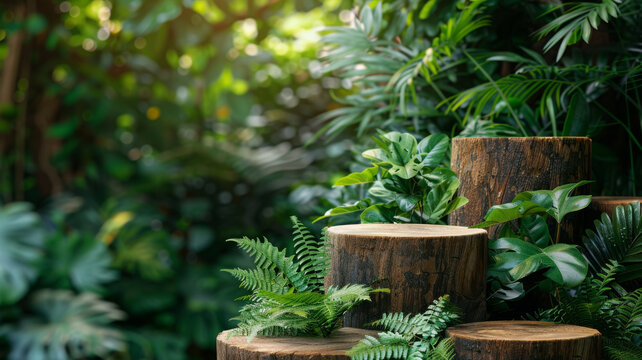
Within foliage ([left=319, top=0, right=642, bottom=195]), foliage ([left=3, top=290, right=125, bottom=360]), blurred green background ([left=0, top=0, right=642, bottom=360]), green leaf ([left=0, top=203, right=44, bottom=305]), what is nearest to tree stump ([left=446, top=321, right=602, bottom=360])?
foliage ([left=319, top=0, right=642, bottom=195])

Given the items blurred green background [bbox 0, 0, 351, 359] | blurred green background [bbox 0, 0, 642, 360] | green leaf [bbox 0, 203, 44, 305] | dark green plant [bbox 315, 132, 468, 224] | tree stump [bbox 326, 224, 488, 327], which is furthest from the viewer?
blurred green background [bbox 0, 0, 351, 359]

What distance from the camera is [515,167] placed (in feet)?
4.56

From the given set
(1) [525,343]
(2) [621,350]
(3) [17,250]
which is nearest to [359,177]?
(1) [525,343]

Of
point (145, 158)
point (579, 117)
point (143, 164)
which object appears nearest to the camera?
point (579, 117)

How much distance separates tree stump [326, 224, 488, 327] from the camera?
114 cm

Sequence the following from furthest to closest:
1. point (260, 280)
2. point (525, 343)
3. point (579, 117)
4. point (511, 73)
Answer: point (511, 73), point (579, 117), point (260, 280), point (525, 343)

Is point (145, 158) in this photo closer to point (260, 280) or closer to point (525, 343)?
point (260, 280)

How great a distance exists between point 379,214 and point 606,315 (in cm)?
56

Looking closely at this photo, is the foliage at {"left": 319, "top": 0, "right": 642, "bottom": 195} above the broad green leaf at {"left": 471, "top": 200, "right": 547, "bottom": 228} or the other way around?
above

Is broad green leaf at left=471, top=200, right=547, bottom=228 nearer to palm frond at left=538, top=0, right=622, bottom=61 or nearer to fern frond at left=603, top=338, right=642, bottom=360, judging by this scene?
fern frond at left=603, top=338, right=642, bottom=360

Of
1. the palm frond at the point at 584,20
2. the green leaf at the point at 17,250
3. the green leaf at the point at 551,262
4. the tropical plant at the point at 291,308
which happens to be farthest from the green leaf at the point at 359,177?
the green leaf at the point at 17,250

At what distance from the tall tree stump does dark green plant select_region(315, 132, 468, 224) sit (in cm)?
8

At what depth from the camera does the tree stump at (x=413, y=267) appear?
1.14m

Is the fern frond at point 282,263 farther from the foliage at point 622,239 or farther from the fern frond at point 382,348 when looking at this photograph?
the foliage at point 622,239
